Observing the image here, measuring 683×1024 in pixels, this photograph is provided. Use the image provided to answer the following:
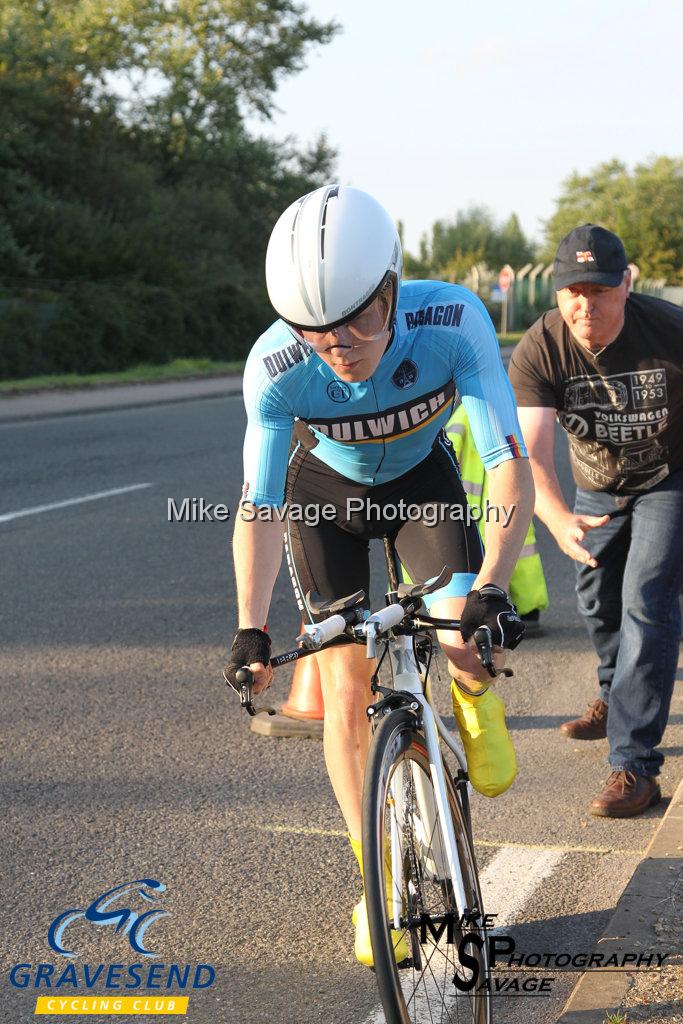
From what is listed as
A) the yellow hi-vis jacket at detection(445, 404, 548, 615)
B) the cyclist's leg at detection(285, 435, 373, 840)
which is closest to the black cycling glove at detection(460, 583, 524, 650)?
the cyclist's leg at detection(285, 435, 373, 840)

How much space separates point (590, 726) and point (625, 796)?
886mm

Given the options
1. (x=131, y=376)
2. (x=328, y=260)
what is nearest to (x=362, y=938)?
(x=328, y=260)

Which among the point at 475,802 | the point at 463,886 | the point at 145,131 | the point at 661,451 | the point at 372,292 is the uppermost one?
the point at 145,131

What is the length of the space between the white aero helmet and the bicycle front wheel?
3.05ft

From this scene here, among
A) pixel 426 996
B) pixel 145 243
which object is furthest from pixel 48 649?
pixel 145 243

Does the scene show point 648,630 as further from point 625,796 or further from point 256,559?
point 256,559

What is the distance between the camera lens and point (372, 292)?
2906mm

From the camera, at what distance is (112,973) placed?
3490 millimetres

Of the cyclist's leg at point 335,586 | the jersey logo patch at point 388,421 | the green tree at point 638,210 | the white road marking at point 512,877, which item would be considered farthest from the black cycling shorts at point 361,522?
the green tree at point 638,210

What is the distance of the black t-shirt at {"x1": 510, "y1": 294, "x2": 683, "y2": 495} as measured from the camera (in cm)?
484

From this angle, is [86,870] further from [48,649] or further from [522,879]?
[48,649]

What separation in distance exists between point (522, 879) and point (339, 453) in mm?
1449

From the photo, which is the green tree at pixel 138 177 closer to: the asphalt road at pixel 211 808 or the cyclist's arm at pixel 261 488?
the asphalt road at pixel 211 808

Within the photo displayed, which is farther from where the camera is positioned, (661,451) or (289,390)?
(661,451)
